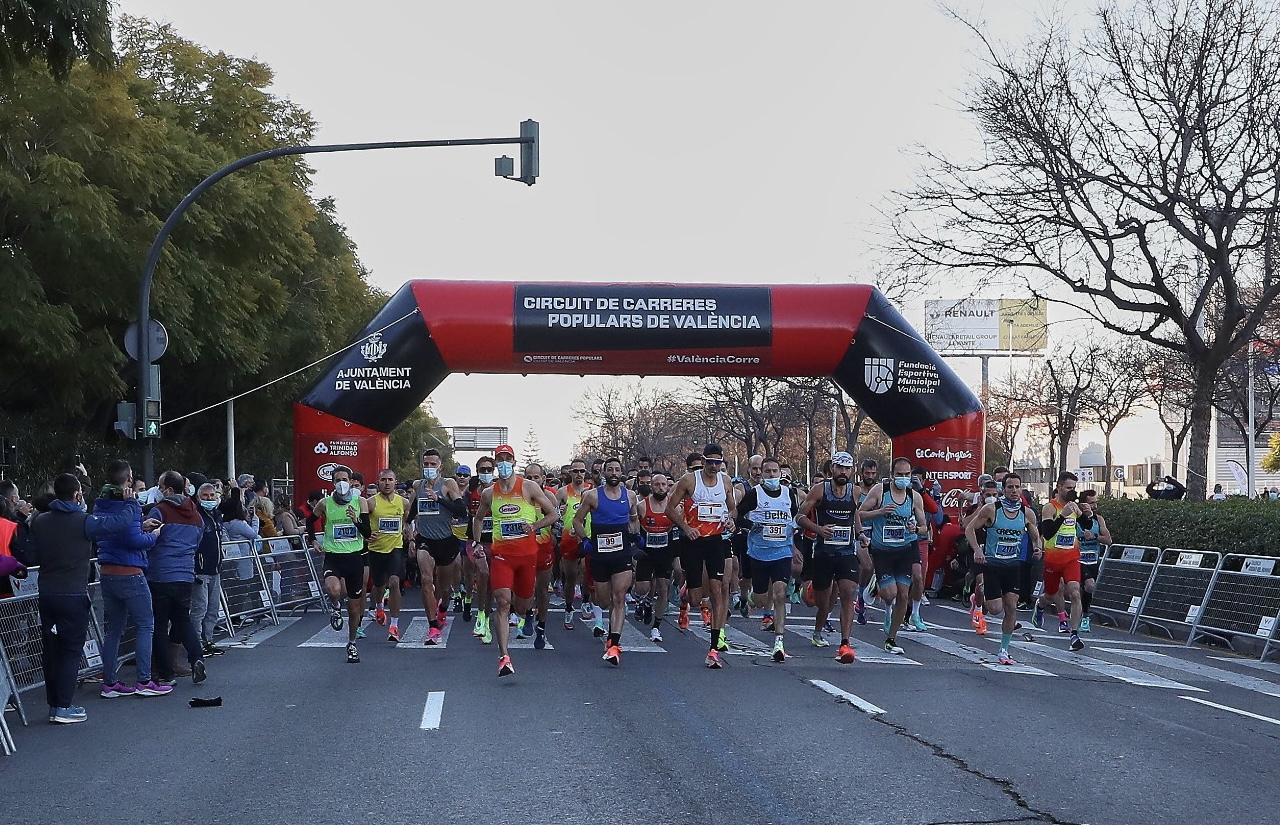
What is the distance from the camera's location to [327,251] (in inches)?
1686

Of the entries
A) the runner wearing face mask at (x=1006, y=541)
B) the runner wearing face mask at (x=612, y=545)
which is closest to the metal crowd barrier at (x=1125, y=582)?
the runner wearing face mask at (x=1006, y=541)

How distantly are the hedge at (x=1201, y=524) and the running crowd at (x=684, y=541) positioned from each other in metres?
1.44

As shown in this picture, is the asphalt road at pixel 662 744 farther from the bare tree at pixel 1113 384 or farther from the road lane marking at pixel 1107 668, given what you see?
the bare tree at pixel 1113 384

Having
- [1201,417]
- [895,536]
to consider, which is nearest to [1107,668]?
[895,536]

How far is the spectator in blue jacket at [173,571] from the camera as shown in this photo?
11914 mm

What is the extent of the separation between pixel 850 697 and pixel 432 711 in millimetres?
3129

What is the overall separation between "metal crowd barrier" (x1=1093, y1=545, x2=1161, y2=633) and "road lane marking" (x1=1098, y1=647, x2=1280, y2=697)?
2.74 meters

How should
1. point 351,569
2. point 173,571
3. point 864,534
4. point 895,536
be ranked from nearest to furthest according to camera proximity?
1. point 173,571
2. point 351,569
3. point 864,534
4. point 895,536

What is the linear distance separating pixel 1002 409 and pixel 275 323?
46549 mm

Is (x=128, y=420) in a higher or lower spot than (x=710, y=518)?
higher

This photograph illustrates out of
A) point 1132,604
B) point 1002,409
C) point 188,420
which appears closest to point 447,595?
point 1132,604

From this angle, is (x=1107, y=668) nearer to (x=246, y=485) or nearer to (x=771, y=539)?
(x=771, y=539)

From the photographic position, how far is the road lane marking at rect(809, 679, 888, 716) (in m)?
10.4

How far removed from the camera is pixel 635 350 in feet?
80.7
